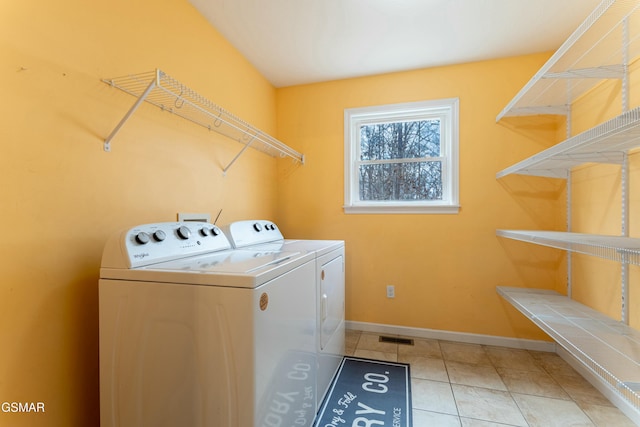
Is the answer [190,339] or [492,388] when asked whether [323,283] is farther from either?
[492,388]

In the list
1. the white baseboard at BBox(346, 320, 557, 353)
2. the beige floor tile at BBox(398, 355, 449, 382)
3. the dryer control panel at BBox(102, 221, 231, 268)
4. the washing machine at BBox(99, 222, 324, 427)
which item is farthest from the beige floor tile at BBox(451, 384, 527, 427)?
the dryer control panel at BBox(102, 221, 231, 268)

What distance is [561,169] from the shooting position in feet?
6.77

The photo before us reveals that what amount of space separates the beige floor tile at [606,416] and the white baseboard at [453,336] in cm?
67

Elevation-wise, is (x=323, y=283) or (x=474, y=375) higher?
(x=323, y=283)

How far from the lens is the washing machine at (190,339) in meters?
0.90

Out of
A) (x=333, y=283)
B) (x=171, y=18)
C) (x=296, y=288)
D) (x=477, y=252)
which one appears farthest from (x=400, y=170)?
(x=171, y=18)

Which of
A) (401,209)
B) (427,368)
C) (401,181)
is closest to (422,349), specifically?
(427,368)

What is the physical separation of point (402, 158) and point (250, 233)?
1.63 metres

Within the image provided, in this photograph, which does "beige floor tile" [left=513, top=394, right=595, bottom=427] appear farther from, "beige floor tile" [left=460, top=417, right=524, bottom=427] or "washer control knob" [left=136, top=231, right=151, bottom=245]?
"washer control knob" [left=136, top=231, right=151, bottom=245]

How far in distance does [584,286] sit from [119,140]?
9.82 feet

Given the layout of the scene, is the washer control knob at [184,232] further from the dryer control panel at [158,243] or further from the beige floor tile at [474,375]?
the beige floor tile at [474,375]

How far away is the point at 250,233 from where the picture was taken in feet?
6.01

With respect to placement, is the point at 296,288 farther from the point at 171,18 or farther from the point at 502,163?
the point at 502,163

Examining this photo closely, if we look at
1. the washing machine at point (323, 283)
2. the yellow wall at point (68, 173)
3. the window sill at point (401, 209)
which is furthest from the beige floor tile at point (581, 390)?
the yellow wall at point (68, 173)
